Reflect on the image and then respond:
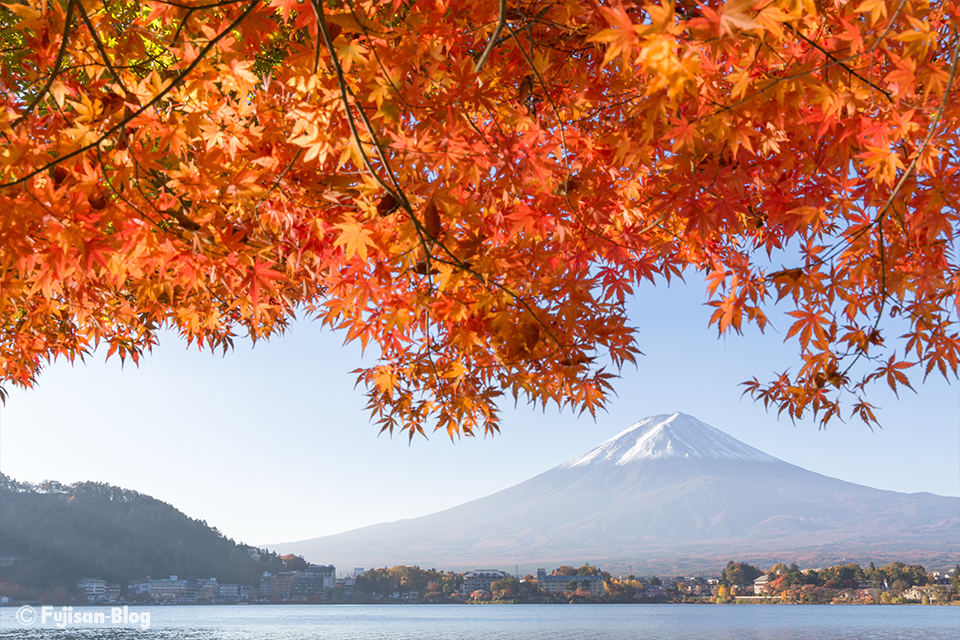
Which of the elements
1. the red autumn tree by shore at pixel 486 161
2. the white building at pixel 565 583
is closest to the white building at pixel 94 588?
the white building at pixel 565 583

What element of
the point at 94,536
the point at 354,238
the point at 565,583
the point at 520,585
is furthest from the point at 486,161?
the point at 520,585

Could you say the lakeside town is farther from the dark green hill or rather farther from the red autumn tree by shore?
the red autumn tree by shore

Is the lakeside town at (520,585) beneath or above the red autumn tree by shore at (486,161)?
beneath

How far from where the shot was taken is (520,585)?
177 metres

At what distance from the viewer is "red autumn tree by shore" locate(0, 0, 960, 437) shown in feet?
7.42

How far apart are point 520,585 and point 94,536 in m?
123

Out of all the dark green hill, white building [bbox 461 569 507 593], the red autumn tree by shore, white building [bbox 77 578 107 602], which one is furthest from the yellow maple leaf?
white building [bbox 461 569 507 593]

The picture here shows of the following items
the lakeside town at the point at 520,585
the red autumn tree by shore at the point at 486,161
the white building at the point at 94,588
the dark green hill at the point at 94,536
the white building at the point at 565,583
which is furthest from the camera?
the white building at the point at 565,583

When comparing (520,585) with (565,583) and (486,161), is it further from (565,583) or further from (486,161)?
(486,161)

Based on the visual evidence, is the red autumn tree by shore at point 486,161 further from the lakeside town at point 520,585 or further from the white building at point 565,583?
the white building at point 565,583

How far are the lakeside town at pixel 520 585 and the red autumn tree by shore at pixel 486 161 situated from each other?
364ft

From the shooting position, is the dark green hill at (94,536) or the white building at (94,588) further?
the white building at (94,588)

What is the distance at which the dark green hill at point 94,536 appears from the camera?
8069cm

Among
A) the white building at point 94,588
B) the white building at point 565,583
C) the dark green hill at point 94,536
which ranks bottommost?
the white building at point 565,583
